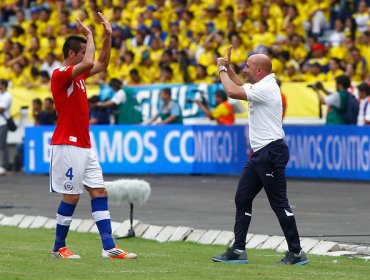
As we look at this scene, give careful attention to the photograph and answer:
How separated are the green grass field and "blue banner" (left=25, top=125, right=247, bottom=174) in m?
12.3

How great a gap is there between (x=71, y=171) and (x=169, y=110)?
15391 mm

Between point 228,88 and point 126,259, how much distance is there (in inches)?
74.8

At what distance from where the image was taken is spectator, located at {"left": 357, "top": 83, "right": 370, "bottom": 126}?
23.5 meters

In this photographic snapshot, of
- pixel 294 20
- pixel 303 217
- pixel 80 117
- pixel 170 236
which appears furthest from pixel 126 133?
pixel 80 117

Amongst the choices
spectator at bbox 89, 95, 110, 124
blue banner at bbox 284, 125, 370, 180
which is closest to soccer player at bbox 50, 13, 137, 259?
blue banner at bbox 284, 125, 370, 180

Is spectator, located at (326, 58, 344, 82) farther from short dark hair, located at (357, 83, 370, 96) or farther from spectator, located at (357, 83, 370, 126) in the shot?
short dark hair, located at (357, 83, 370, 96)

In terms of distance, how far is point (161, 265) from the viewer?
1093 cm

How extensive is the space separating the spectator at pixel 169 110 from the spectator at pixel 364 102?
4577 mm

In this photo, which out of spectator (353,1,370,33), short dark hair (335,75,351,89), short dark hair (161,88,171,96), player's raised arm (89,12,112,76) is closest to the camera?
player's raised arm (89,12,112,76)

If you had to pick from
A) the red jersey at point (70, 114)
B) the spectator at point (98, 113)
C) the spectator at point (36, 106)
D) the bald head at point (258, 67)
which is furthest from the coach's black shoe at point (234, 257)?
the spectator at point (36, 106)

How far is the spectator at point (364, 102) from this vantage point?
926 inches

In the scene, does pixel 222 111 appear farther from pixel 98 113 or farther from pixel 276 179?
pixel 276 179

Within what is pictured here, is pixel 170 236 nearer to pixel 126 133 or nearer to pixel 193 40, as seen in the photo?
pixel 126 133

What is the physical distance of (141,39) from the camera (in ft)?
106
